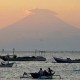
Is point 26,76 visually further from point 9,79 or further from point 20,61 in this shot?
point 20,61

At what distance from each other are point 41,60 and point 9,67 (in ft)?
131

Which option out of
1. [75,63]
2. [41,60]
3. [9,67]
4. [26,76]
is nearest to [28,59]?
[41,60]

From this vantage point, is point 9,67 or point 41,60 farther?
point 41,60

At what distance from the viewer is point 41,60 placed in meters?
129

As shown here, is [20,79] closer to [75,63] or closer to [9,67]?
[9,67]

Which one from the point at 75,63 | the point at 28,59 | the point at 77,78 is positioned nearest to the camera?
the point at 77,78

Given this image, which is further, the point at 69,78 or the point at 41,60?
the point at 41,60

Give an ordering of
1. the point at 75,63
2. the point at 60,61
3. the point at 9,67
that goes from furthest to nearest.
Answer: the point at 75,63 → the point at 60,61 → the point at 9,67

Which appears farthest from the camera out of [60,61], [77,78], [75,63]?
[75,63]

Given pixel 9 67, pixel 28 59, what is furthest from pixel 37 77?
pixel 28 59

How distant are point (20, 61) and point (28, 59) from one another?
6.41 meters

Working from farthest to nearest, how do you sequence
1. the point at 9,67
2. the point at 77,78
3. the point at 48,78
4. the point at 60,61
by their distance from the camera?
the point at 60,61 → the point at 9,67 → the point at 77,78 → the point at 48,78

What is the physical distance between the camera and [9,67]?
3526 inches

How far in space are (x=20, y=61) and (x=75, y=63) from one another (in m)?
20.5
